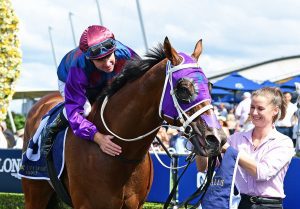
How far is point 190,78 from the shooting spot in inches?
164

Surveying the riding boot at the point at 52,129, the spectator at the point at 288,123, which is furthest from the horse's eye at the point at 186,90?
the spectator at the point at 288,123

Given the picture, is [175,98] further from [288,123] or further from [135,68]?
[288,123]

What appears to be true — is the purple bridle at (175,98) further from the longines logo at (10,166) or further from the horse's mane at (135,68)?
the longines logo at (10,166)

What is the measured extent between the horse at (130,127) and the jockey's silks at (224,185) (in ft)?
1.63

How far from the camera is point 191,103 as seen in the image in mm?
4121

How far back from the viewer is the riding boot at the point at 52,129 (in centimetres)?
526

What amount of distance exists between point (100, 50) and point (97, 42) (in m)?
0.08

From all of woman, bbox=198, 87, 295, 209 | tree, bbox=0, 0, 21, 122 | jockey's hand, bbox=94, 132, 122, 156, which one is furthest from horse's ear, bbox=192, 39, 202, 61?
tree, bbox=0, 0, 21, 122

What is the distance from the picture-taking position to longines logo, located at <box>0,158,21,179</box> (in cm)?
880

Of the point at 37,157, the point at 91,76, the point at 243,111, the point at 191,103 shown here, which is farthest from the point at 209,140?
the point at 243,111

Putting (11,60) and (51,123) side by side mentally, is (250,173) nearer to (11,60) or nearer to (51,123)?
(51,123)

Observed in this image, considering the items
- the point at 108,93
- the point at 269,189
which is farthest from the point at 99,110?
the point at 269,189

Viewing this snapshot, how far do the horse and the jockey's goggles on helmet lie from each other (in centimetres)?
20

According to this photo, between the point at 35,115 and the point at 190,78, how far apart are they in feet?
9.03
